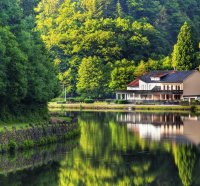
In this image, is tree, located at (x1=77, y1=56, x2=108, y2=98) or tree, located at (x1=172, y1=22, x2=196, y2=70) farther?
tree, located at (x1=77, y1=56, x2=108, y2=98)

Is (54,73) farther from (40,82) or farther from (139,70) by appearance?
(139,70)

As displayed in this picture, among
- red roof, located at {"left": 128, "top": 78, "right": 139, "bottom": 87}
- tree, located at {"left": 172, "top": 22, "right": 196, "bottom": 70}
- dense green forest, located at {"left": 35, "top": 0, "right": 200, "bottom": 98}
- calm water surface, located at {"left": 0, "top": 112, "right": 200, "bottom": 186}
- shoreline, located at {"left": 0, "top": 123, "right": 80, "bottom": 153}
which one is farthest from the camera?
dense green forest, located at {"left": 35, "top": 0, "right": 200, "bottom": 98}

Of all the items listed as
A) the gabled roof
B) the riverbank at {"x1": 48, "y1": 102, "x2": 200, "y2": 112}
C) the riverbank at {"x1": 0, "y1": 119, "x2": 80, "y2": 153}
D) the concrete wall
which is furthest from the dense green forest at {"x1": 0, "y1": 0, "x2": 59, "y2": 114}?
the gabled roof

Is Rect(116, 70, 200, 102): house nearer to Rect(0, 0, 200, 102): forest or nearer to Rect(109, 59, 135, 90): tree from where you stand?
Rect(109, 59, 135, 90): tree

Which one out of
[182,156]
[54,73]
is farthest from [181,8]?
[182,156]

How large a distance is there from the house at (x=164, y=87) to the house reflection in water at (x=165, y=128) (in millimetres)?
31665

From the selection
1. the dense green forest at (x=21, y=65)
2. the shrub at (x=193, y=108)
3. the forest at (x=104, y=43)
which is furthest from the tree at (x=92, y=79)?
the dense green forest at (x=21, y=65)

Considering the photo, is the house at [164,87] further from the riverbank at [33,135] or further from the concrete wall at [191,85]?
the riverbank at [33,135]

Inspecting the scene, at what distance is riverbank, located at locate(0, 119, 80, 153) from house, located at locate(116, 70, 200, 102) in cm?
6724

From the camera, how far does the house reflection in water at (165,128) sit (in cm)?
6612

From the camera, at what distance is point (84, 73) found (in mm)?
140250

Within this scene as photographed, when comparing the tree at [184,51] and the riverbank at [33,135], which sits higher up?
the tree at [184,51]

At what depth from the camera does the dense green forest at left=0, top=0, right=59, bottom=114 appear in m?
60.9

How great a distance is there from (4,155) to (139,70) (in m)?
95.3
